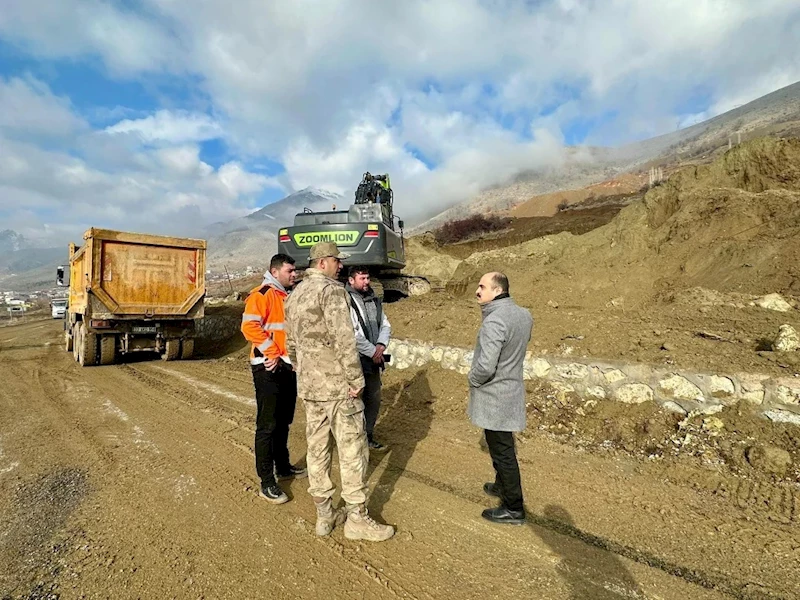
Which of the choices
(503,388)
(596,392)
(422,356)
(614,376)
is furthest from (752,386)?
(422,356)

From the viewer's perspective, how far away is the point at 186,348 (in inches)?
415

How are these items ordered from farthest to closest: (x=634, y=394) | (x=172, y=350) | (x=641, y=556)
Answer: (x=172, y=350) < (x=634, y=394) < (x=641, y=556)

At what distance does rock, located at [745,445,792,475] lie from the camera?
373cm

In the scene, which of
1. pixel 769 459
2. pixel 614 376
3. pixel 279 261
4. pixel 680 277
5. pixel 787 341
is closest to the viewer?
pixel 769 459

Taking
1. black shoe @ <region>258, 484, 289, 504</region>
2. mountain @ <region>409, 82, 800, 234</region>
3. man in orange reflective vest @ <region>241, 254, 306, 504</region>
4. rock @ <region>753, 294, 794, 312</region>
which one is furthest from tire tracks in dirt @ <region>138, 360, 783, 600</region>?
mountain @ <region>409, 82, 800, 234</region>

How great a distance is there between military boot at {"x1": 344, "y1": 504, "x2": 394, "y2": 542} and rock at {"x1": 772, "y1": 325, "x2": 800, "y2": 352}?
14.6 ft

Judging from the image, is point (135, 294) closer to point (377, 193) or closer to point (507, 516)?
point (377, 193)

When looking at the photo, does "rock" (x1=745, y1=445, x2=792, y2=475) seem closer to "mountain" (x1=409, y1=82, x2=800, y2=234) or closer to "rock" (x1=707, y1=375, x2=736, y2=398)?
"rock" (x1=707, y1=375, x2=736, y2=398)

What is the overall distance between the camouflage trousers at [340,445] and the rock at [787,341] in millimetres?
4496

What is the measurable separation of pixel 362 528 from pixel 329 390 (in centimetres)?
93

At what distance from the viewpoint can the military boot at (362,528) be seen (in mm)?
2961

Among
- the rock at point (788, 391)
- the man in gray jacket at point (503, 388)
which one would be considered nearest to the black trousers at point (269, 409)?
the man in gray jacket at point (503, 388)

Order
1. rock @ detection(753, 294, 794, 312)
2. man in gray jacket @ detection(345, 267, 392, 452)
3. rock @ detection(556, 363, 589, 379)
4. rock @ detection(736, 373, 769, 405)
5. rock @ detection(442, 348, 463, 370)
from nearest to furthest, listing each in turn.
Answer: man in gray jacket @ detection(345, 267, 392, 452) < rock @ detection(736, 373, 769, 405) < rock @ detection(556, 363, 589, 379) < rock @ detection(753, 294, 794, 312) < rock @ detection(442, 348, 463, 370)

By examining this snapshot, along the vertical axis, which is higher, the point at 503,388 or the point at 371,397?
the point at 503,388
